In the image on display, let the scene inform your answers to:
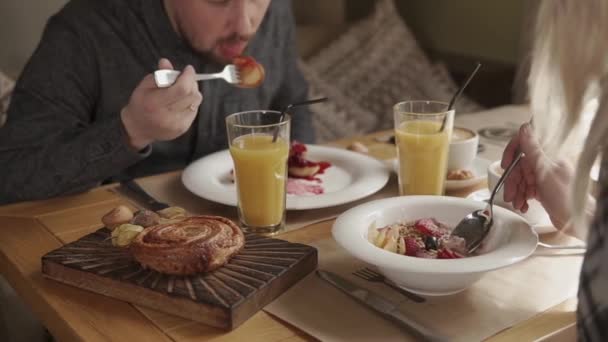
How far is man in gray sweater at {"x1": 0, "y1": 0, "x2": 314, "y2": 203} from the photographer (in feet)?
4.41

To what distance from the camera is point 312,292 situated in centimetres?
96

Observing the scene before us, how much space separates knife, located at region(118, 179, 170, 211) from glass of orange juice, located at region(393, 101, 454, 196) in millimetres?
437

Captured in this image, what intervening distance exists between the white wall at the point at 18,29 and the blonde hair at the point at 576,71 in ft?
6.05

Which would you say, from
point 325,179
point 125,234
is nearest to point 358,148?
point 325,179

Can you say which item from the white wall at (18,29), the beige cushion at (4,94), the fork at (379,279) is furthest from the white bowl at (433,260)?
the white wall at (18,29)

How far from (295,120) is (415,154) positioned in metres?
0.79

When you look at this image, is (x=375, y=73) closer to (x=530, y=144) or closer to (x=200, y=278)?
(x=530, y=144)

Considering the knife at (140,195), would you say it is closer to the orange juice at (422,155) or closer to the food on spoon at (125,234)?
the food on spoon at (125,234)

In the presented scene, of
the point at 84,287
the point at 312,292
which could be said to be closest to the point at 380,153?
the point at 312,292

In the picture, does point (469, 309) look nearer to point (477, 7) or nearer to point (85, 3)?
point (85, 3)

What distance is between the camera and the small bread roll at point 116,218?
113 cm

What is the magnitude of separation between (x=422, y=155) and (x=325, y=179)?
24cm

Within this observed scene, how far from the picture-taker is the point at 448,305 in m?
0.92

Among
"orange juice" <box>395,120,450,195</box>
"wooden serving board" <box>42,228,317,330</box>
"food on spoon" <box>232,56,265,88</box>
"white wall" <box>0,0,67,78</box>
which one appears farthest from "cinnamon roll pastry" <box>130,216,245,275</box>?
"white wall" <box>0,0,67,78</box>
